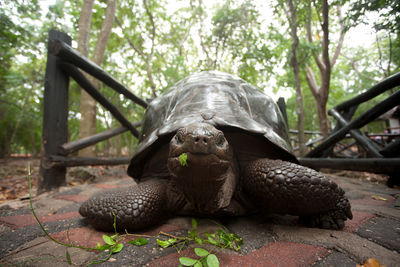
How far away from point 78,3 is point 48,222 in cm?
898

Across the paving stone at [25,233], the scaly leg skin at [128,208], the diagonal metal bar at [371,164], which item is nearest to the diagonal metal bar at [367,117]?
the diagonal metal bar at [371,164]

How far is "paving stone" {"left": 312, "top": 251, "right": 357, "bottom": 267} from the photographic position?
0.95 m

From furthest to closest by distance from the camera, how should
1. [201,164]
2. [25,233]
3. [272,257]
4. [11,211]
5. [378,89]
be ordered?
1. [378,89]
2. [11,211]
3. [25,233]
4. [201,164]
5. [272,257]

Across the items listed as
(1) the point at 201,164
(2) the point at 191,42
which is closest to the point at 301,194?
(1) the point at 201,164

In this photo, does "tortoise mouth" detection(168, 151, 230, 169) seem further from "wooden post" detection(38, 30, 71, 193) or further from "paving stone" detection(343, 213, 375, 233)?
"wooden post" detection(38, 30, 71, 193)

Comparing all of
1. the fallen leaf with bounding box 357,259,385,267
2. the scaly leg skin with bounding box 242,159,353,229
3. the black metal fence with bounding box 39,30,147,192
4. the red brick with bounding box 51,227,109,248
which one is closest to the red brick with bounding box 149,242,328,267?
the fallen leaf with bounding box 357,259,385,267

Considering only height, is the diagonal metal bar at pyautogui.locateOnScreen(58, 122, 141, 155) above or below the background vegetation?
below

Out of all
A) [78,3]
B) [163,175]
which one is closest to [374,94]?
[163,175]

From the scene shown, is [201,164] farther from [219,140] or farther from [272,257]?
[272,257]

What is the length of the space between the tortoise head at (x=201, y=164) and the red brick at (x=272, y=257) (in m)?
0.33

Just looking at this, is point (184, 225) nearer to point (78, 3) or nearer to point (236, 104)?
point (236, 104)

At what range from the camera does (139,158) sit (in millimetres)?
1898

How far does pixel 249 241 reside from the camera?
1216mm

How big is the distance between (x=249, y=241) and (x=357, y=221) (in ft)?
3.10
